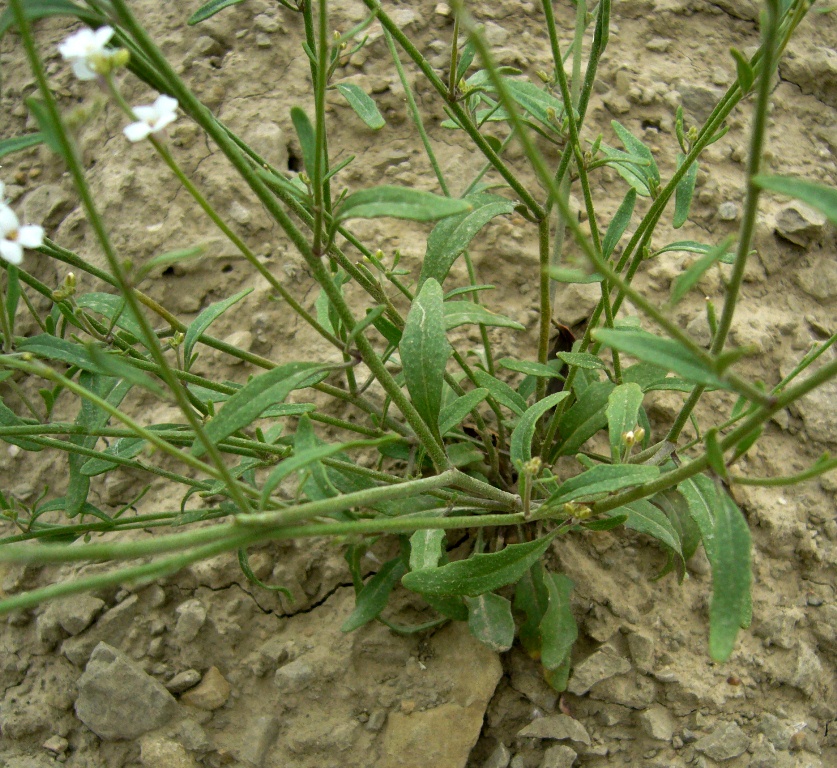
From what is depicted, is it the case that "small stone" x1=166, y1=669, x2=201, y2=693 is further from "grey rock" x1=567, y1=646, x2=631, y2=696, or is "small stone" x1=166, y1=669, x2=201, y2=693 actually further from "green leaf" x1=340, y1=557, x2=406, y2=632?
"grey rock" x1=567, y1=646, x2=631, y2=696

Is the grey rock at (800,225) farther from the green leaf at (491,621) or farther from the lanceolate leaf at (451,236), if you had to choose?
the green leaf at (491,621)

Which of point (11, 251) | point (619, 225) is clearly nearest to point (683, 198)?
point (619, 225)

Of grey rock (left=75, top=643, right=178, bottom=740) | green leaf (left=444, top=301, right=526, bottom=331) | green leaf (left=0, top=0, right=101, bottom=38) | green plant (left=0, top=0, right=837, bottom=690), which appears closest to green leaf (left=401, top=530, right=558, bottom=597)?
green plant (left=0, top=0, right=837, bottom=690)

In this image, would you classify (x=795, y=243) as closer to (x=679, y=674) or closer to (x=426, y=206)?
(x=679, y=674)

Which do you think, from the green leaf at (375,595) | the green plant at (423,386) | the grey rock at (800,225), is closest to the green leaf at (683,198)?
the green plant at (423,386)

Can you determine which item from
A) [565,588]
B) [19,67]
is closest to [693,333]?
[565,588]

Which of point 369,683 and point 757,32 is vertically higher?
point 757,32

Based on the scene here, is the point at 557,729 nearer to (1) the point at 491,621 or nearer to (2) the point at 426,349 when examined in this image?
(1) the point at 491,621
